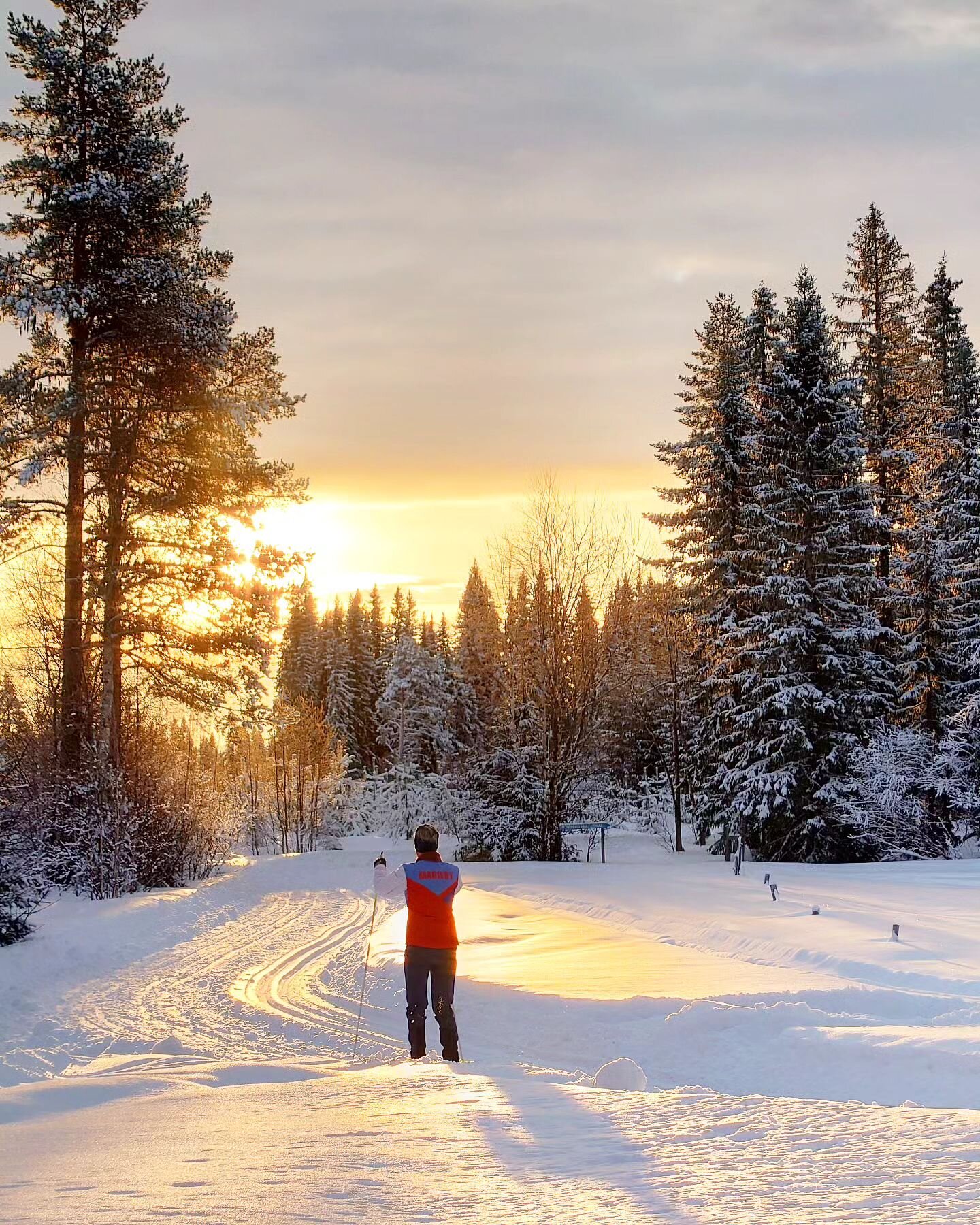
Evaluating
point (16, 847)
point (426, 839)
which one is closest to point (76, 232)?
point (16, 847)

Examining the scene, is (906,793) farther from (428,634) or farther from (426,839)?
(428,634)

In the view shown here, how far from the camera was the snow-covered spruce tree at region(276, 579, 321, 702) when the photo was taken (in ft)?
249

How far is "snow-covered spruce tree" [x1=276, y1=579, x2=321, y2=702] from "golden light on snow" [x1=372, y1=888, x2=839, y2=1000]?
191 feet

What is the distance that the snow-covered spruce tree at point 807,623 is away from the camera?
28562 mm

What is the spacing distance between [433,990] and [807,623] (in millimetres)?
22935

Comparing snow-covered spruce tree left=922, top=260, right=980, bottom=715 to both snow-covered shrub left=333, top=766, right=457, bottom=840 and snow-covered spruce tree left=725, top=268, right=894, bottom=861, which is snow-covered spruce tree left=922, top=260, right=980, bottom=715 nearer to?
snow-covered spruce tree left=725, top=268, right=894, bottom=861

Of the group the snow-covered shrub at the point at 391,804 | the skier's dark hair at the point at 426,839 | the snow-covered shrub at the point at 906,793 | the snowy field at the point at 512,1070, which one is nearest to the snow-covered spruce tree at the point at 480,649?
the snow-covered shrub at the point at 391,804

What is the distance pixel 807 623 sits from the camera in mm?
29297

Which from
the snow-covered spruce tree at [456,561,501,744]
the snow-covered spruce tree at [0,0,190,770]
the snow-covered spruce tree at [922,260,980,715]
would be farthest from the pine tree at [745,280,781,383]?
the snow-covered spruce tree at [0,0,190,770]

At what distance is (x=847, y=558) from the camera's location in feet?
101

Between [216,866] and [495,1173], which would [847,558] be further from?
[495,1173]

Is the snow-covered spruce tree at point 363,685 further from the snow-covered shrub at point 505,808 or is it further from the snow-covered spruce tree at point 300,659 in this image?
the snow-covered shrub at point 505,808

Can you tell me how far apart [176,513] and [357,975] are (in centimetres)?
1264

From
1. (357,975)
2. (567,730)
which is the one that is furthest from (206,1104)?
(567,730)
